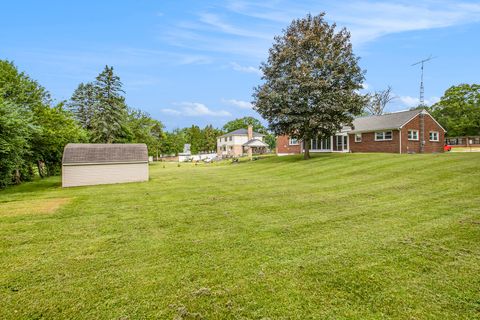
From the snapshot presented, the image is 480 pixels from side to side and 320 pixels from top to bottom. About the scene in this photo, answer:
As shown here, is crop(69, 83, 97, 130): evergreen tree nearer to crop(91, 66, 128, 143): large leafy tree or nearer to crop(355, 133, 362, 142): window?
crop(91, 66, 128, 143): large leafy tree

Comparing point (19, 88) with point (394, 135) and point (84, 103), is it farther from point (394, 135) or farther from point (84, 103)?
point (394, 135)

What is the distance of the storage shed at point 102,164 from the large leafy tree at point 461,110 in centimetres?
5264

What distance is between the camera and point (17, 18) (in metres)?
17.6

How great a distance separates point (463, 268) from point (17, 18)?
81.9 ft

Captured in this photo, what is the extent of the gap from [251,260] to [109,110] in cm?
3978

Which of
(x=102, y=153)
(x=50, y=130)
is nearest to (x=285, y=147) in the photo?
(x=102, y=153)

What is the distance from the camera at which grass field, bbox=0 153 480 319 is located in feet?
11.0

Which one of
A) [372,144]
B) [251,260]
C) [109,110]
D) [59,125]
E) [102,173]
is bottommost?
[251,260]

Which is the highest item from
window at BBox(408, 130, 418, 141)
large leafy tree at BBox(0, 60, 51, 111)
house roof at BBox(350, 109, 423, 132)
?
large leafy tree at BBox(0, 60, 51, 111)

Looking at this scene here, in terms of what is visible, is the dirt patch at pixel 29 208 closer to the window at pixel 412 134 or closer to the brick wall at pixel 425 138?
the brick wall at pixel 425 138

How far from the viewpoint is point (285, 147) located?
130 ft

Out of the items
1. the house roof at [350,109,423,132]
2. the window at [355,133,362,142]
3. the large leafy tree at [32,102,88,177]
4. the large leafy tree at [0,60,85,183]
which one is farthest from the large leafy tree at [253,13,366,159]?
the large leafy tree at [0,60,85,183]

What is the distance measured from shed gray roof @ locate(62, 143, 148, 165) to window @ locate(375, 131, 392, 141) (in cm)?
2300

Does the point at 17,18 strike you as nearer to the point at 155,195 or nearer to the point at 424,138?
the point at 155,195
